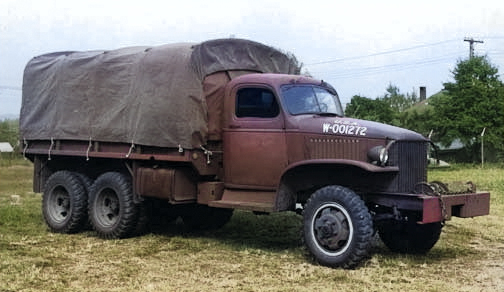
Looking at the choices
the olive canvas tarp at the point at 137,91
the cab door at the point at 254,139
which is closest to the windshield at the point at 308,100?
the cab door at the point at 254,139

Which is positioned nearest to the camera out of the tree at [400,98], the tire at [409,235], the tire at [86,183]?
the tire at [409,235]

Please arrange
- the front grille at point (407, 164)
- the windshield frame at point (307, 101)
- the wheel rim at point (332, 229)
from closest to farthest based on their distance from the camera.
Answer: the wheel rim at point (332, 229), the front grille at point (407, 164), the windshield frame at point (307, 101)

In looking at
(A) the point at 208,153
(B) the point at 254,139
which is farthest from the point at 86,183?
(B) the point at 254,139

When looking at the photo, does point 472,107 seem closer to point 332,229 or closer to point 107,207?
point 107,207

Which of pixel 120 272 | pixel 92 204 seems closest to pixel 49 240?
pixel 92 204

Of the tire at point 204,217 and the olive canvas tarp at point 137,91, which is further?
the tire at point 204,217

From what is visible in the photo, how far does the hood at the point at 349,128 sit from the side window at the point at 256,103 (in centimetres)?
38

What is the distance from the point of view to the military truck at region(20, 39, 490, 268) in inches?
327

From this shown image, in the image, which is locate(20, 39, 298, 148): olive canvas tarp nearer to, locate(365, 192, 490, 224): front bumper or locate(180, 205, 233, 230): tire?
locate(180, 205, 233, 230): tire

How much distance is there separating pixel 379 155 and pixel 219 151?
267cm

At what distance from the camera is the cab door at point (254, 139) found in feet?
30.3

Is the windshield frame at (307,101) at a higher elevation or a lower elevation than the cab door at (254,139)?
higher

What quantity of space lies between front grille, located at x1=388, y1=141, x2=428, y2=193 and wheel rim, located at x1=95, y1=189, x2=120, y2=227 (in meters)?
4.67

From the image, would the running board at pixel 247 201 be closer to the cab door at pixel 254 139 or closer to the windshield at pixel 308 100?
the cab door at pixel 254 139
